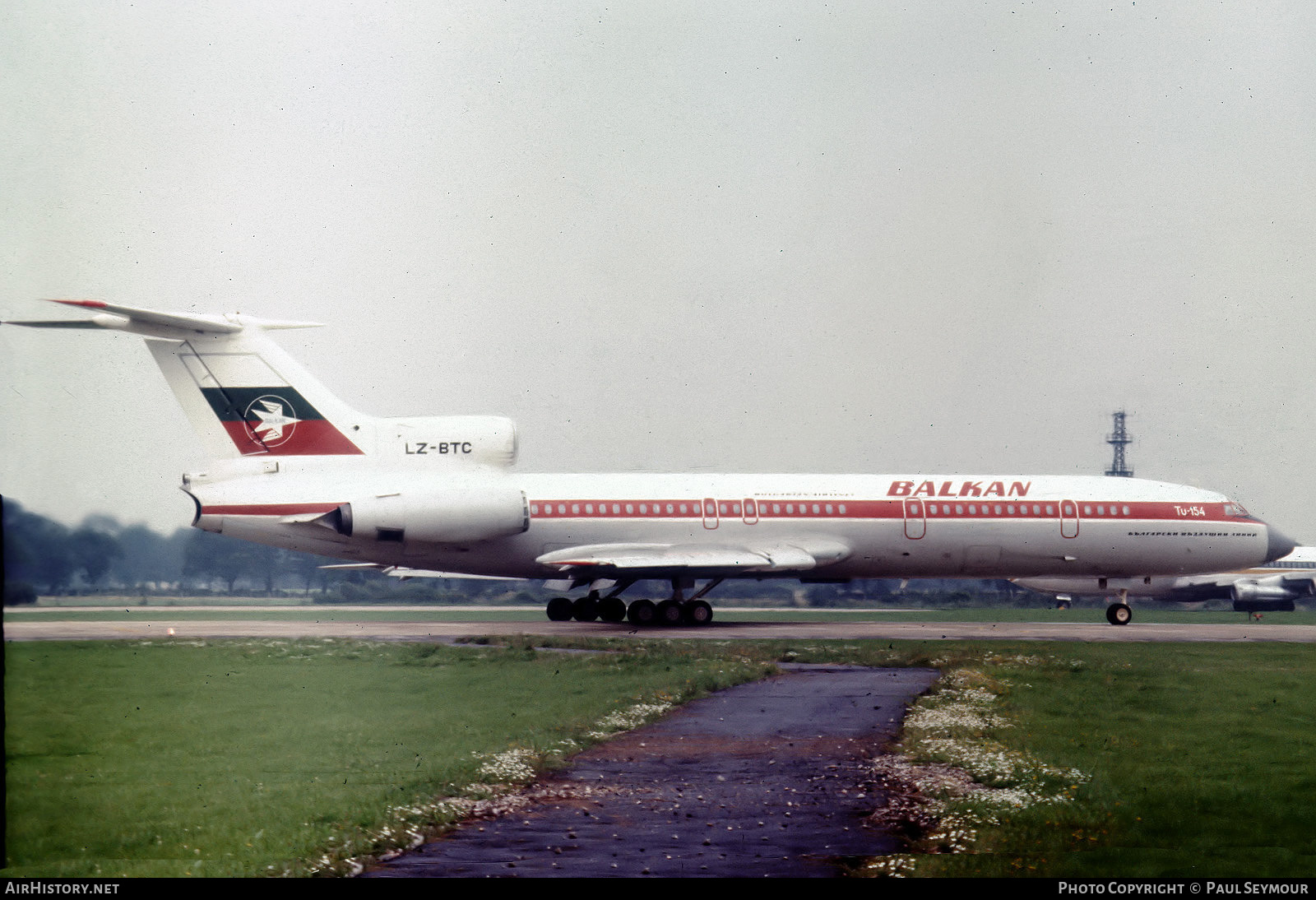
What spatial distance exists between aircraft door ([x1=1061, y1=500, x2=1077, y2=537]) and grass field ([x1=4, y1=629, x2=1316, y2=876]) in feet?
41.9

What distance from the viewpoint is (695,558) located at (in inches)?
1156

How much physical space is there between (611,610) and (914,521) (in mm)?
7929

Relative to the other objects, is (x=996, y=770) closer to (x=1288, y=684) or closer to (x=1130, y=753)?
(x=1130, y=753)

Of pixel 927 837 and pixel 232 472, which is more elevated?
pixel 232 472

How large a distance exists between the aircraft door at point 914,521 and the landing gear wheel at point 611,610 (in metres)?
7.42

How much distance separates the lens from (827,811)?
9266 millimetres

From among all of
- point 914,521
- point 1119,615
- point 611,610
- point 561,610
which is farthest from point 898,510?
point 561,610

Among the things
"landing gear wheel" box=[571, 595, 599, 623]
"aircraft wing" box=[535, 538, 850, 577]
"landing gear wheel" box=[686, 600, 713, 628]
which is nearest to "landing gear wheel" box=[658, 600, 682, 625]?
"landing gear wheel" box=[686, 600, 713, 628]

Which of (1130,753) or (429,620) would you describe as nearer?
(1130,753)

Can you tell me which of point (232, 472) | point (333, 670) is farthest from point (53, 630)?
point (333, 670)

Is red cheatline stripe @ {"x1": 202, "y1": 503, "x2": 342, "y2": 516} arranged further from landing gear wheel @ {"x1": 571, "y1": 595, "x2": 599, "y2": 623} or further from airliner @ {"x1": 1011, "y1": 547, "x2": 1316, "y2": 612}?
airliner @ {"x1": 1011, "y1": 547, "x2": 1316, "y2": 612}

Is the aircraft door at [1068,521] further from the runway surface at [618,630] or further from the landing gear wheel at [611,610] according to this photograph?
the landing gear wheel at [611,610]

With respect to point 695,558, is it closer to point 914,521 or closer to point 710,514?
point 710,514

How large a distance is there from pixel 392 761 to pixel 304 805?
174cm
